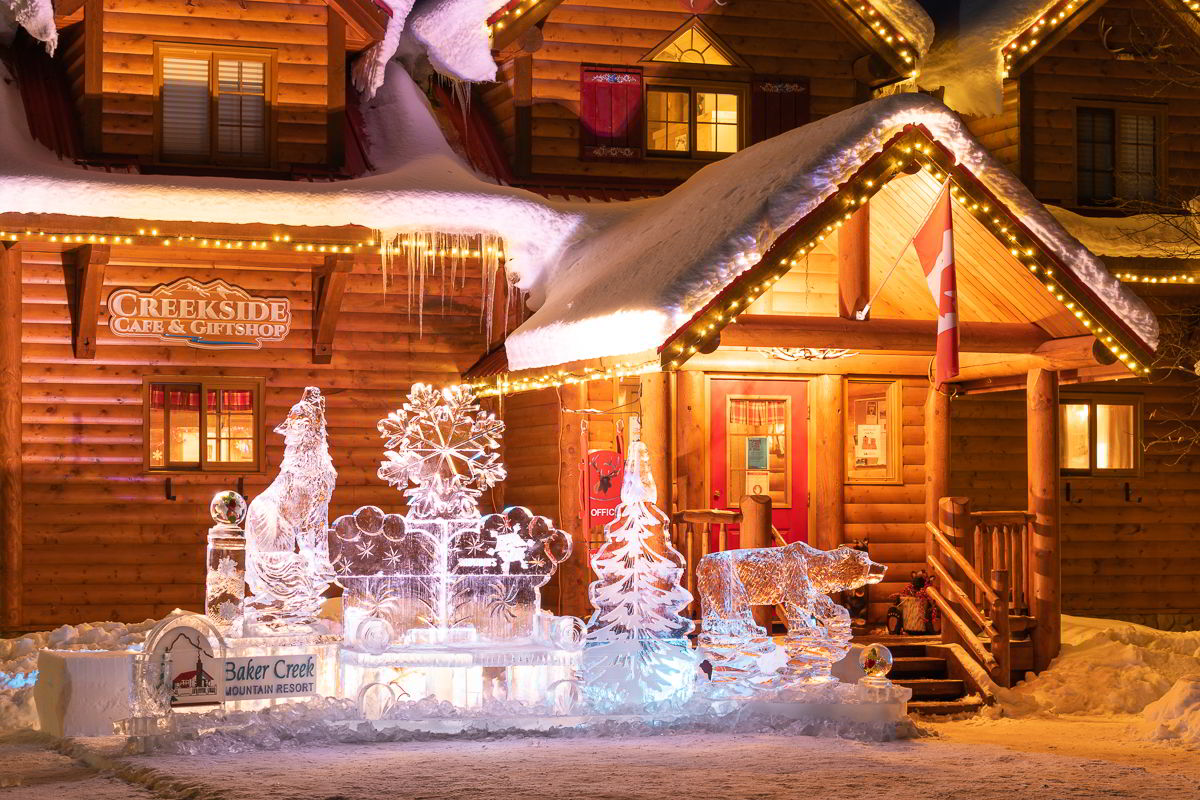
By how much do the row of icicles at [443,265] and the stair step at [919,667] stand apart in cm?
557

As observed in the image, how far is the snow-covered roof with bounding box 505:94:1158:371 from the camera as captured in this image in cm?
1178

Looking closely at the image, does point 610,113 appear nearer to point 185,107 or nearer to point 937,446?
point 185,107

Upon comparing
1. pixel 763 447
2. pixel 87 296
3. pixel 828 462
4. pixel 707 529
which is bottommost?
pixel 707 529

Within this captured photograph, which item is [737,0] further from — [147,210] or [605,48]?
[147,210]

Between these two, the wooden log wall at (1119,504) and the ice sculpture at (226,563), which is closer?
the ice sculpture at (226,563)

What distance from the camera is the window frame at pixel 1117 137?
19000 millimetres

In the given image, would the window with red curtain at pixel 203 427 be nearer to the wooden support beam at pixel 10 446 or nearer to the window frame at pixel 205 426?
the window frame at pixel 205 426

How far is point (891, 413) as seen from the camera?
669 inches

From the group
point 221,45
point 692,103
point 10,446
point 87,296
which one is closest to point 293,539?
point 87,296

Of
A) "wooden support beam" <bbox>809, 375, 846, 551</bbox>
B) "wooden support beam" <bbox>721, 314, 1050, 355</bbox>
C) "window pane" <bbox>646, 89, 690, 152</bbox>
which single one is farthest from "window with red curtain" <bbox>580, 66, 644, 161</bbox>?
"wooden support beam" <bbox>721, 314, 1050, 355</bbox>

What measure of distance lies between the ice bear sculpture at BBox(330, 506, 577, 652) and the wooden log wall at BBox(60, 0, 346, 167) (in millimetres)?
5766

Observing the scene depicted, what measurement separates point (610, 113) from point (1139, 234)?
243 inches

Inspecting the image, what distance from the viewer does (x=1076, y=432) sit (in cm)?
1944

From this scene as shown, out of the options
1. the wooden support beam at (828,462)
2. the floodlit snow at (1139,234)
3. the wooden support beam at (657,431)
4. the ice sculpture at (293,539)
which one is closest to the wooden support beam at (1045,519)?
the wooden support beam at (828,462)
